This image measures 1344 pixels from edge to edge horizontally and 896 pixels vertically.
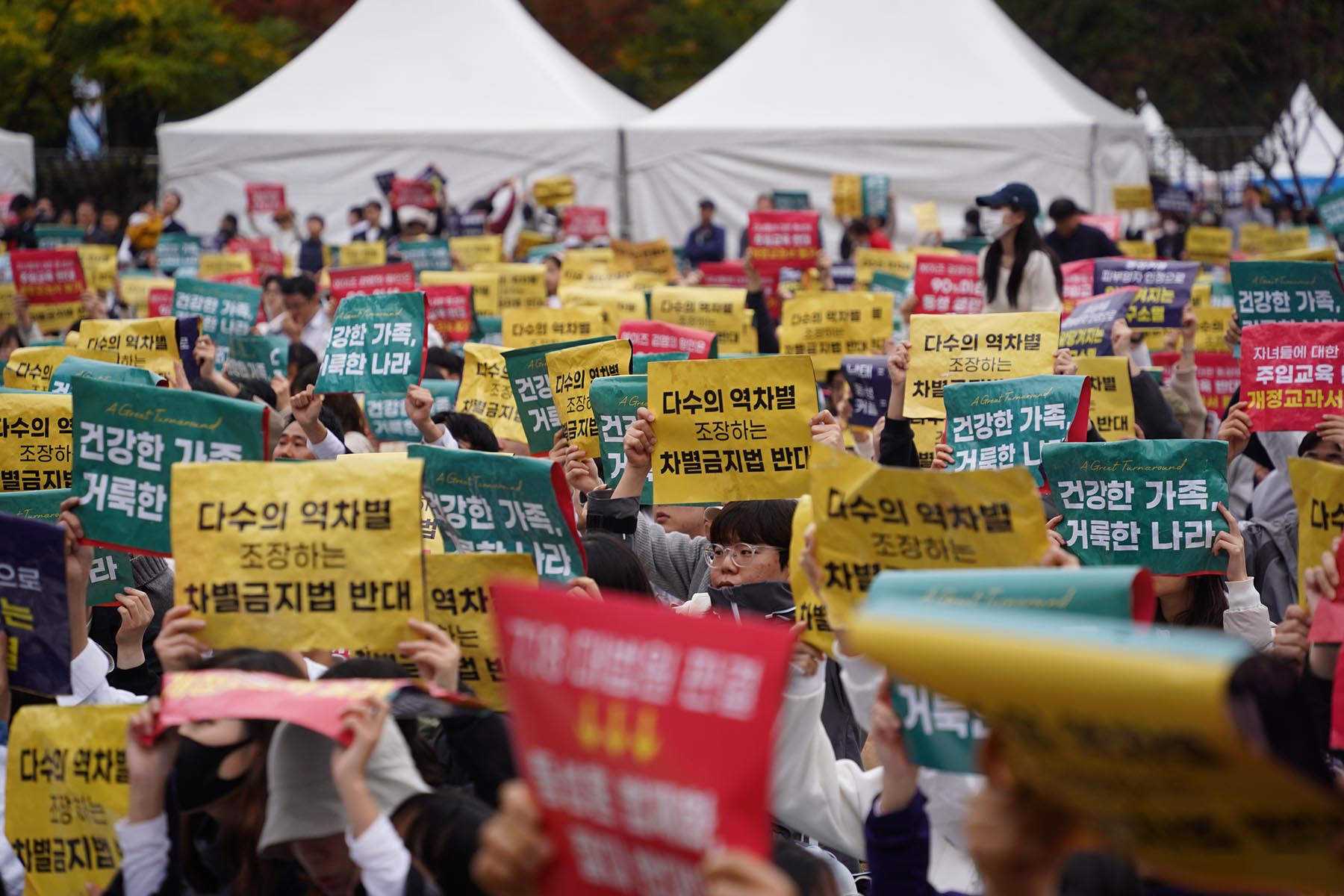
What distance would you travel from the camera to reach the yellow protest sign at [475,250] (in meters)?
17.1

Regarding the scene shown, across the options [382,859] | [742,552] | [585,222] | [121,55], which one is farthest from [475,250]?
[121,55]

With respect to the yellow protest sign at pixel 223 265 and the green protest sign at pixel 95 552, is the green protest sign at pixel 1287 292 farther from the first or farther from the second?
the yellow protest sign at pixel 223 265

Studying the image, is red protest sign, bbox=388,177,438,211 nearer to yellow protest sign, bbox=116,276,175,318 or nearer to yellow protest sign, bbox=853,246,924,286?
yellow protest sign, bbox=116,276,175,318

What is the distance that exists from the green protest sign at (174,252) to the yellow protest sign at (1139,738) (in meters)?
18.2

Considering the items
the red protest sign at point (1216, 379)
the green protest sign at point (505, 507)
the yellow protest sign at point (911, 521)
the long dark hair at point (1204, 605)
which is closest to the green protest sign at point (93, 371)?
the green protest sign at point (505, 507)

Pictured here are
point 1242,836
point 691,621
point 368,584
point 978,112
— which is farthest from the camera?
point 978,112

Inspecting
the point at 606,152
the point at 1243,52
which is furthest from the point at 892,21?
the point at 1243,52

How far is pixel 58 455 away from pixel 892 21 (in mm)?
21846

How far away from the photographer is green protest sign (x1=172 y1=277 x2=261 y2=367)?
10.5 metres

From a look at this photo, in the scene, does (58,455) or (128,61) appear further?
(128,61)

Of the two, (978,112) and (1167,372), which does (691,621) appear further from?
(978,112)

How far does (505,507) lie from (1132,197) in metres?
18.3

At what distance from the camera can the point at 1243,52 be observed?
33.2 metres

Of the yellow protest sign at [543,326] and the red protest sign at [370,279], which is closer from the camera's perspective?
the yellow protest sign at [543,326]
